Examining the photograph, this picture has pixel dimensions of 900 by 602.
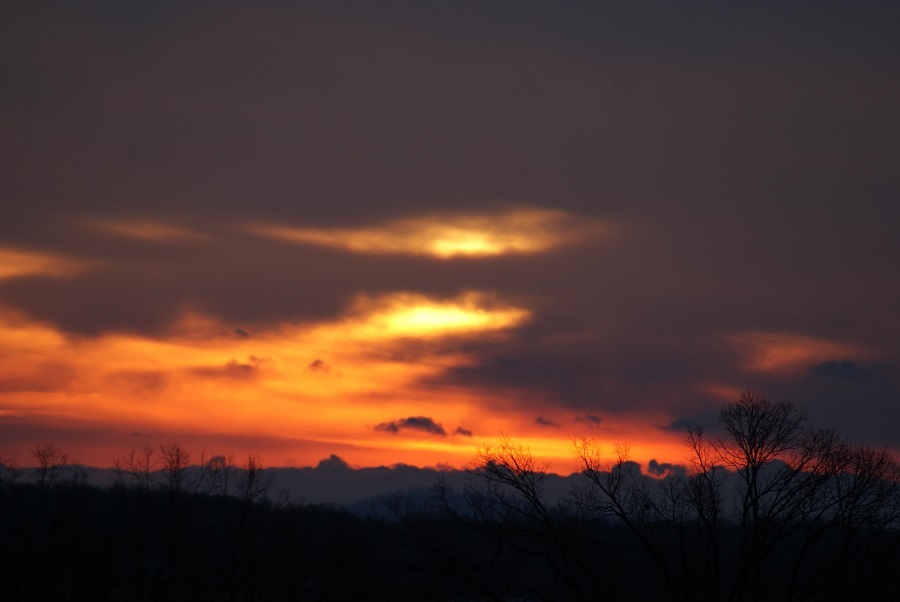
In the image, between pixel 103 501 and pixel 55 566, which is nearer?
pixel 55 566

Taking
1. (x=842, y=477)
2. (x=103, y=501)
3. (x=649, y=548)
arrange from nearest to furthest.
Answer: (x=649, y=548) < (x=842, y=477) < (x=103, y=501)

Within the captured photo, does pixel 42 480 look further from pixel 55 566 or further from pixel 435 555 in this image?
pixel 435 555

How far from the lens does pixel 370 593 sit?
249ft

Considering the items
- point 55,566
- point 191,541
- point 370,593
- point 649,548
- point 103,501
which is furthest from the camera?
point 103,501

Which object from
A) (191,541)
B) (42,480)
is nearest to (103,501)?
(42,480)

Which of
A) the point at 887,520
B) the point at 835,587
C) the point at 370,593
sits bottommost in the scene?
the point at 370,593

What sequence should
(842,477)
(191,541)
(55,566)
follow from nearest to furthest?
(842,477)
(55,566)
(191,541)

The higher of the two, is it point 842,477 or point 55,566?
point 842,477

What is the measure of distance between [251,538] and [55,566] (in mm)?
17380

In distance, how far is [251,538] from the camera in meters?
80.1

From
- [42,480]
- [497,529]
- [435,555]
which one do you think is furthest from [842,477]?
[42,480]

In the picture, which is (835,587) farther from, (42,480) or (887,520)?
(42,480)

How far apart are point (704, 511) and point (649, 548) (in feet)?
17.2

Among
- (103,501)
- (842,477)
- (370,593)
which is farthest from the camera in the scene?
(103,501)
